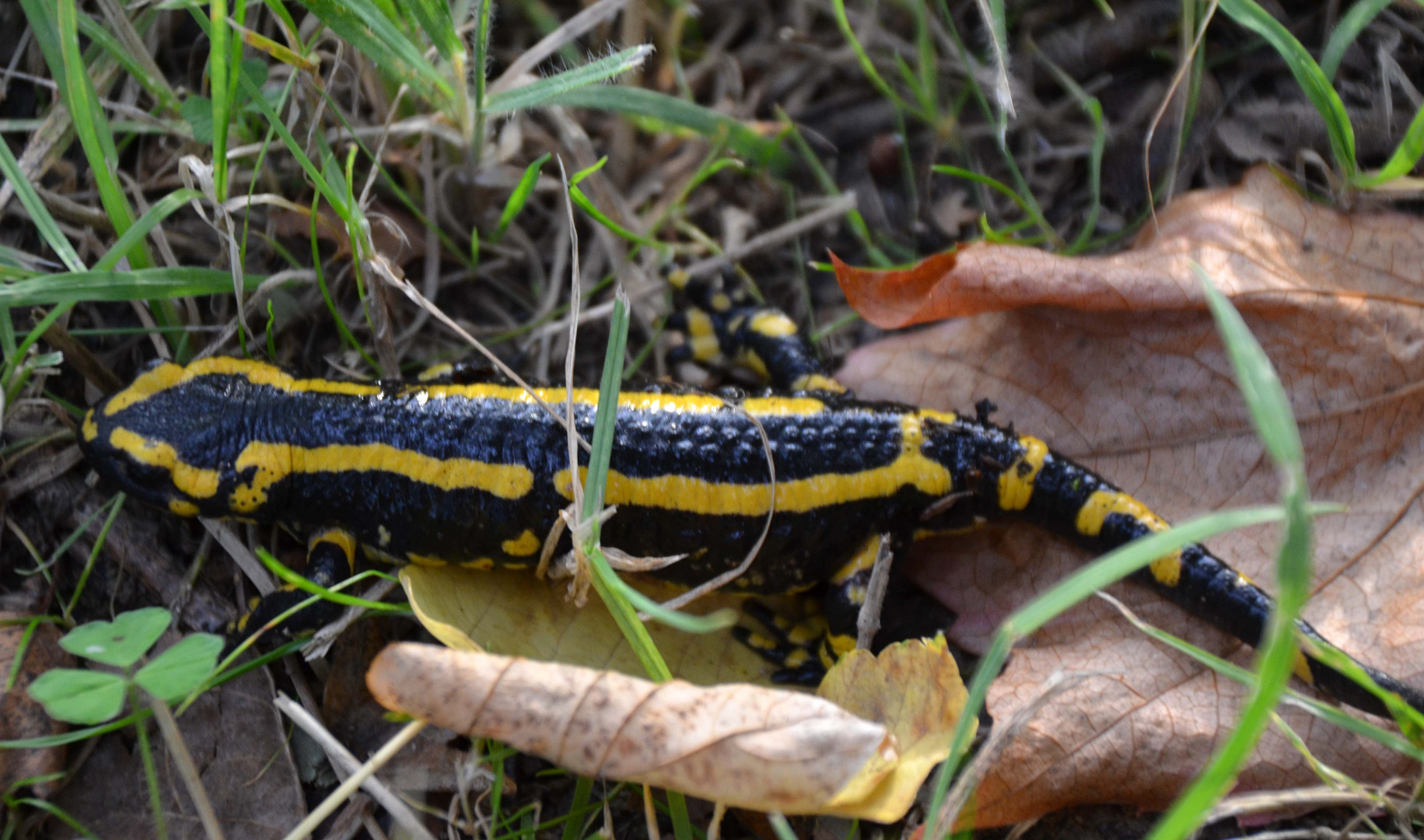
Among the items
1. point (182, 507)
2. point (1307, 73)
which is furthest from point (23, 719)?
point (1307, 73)

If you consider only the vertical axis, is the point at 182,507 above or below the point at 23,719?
above

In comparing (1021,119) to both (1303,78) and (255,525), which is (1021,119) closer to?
(1303,78)

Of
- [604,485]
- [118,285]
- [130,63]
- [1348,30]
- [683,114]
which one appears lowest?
[604,485]

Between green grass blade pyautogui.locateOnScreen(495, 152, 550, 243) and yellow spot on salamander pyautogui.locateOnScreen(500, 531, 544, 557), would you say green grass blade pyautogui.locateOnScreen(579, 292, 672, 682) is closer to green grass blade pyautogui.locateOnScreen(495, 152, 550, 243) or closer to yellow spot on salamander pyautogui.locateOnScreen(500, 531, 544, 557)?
yellow spot on salamander pyautogui.locateOnScreen(500, 531, 544, 557)

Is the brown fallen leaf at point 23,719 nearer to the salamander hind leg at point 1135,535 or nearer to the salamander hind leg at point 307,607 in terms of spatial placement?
the salamander hind leg at point 307,607

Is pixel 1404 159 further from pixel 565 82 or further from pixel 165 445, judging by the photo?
pixel 165 445

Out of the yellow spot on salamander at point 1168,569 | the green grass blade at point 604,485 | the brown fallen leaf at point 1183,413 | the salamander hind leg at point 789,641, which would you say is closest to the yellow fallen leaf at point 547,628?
the salamander hind leg at point 789,641
